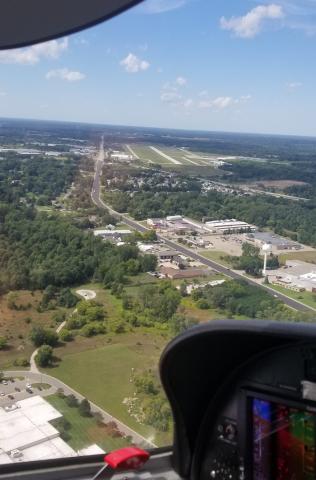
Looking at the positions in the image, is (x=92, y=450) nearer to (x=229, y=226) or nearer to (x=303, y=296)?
(x=303, y=296)

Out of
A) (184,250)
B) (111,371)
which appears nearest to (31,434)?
(111,371)

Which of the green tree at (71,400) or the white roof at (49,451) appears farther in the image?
the green tree at (71,400)

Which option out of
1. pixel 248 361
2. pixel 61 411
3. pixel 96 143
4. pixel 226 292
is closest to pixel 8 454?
pixel 61 411

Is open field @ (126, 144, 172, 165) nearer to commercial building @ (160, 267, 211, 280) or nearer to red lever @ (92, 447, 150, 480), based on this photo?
commercial building @ (160, 267, 211, 280)

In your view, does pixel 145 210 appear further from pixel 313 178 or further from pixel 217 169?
pixel 313 178

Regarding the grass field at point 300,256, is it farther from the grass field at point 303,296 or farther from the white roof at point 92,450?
the white roof at point 92,450

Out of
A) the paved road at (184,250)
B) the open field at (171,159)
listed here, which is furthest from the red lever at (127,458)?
the open field at (171,159)
